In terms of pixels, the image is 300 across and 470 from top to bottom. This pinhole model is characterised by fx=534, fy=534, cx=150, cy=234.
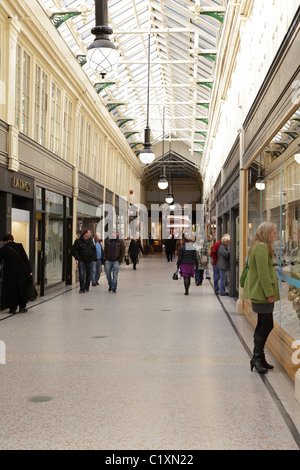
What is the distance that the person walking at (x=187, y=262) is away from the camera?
12.5 meters

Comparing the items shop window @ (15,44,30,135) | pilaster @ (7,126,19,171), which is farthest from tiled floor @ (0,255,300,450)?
shop window @ (15,44,30,135)

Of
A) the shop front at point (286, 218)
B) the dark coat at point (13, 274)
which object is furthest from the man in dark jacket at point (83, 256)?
the shop front at point (286, 218)

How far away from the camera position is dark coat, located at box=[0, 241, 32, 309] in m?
8.86

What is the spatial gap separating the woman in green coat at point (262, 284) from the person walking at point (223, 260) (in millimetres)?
6781

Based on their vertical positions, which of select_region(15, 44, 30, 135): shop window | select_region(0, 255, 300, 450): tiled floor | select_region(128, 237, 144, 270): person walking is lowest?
select_region(0, 255, 300, 450): tiled floor

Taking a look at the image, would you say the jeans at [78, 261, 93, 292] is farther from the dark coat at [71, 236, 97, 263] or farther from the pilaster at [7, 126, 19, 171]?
the pilaster at [7, 126, 19, 171]

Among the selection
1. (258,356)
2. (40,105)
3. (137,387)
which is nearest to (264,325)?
(258,356)

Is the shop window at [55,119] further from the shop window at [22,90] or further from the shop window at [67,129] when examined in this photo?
the shop window at [22,90]

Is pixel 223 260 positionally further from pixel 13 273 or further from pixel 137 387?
pixel 137 387

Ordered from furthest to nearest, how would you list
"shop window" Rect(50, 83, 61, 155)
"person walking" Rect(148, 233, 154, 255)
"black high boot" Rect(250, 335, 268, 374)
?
"person walking" Rect(148, 233, 154, 255) < "shop window" Rect(50, 83, 61, 155) < "black high boot" Rect(250, 335, 268, 374)

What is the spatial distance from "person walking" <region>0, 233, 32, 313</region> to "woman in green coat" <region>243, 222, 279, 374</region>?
484cm

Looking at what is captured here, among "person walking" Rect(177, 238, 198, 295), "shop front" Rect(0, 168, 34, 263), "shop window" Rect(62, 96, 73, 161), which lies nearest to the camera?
"shop front" Rect(0, 168, 34, 263)

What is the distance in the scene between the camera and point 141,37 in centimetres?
1717

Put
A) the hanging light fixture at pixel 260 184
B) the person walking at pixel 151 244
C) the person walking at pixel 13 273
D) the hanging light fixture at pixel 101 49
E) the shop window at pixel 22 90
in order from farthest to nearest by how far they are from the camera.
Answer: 1. the person walking at pixel 151 244
2. the shop window at pixel 22 90
3. the person walking at pixel 13 273
4. the hanging light fixture at pixel 260 184
5. the hanging light fixture at pixel 101 49
